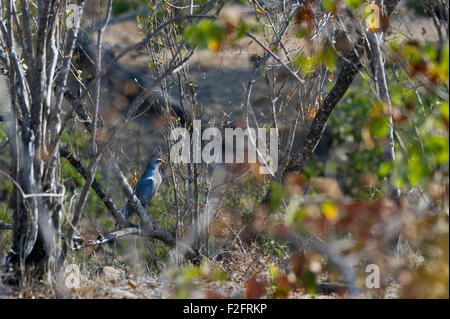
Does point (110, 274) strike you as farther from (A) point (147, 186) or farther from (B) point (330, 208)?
(B) point (330, 208)

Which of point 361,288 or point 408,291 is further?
point 361,288

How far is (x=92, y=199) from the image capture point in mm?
9188

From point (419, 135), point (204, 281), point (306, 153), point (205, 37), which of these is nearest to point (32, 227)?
point (204, 281)

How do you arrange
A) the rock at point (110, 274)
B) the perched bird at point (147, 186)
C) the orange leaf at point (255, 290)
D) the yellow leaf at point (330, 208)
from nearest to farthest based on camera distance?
the yellow leaf at point (330, 208) < the orange leaf at point (255, 290) < the rock at point (110, 274) < the perched bird at point (147, 186)

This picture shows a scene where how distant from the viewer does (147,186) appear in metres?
6.64

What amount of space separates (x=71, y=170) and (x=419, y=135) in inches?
256

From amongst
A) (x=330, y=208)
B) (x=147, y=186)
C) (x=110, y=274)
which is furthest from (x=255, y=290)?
(x=147, y=186)

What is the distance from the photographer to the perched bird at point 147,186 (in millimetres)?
6562

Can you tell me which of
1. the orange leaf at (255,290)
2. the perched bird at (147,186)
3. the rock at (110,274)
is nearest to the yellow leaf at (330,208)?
the orange leaf at (255,290)

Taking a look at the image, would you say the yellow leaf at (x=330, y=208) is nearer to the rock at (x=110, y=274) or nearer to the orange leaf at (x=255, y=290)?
the orange leaf at (x=255, y=290)

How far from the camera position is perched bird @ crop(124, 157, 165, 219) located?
6.56 meters

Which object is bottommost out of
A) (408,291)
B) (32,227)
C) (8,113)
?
(408,291)
